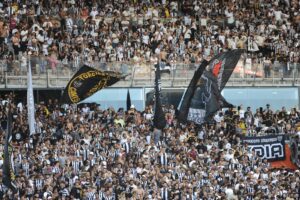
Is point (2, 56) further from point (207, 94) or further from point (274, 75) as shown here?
point (274, 75)

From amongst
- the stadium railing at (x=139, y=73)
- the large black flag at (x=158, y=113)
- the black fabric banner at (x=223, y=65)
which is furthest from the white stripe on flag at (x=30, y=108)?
the black fabric banner at (x=223, y=65)

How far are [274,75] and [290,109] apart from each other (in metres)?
2.12

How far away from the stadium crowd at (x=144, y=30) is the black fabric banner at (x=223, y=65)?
9.75ft

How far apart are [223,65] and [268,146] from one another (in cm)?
431

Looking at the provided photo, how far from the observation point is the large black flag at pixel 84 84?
41.2 metres

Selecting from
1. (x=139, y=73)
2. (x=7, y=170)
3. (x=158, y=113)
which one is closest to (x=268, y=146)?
(x=158, y=113)

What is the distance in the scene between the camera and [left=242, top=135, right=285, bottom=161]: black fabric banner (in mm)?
45438

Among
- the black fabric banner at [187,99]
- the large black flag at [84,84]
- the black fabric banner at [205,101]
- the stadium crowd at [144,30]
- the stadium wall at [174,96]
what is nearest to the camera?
the large black flag at [84,84]

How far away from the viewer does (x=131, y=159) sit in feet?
131

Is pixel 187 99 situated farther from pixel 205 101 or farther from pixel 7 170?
pixel 7 170

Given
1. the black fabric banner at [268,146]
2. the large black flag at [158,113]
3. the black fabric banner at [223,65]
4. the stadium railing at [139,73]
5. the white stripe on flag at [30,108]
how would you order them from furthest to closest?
the black fabric banner at [268,146] → the stadium railing at [139,73] → the black fabric banner at [223,65] → the large black flag at [158,113] → the white stripe on flag at [30,108]

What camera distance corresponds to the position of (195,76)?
43.1m

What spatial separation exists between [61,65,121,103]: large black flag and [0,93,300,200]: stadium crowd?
0.93 meters

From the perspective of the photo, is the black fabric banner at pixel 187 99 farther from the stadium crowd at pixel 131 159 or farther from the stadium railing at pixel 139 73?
the stadium railing at pixel 139 73
